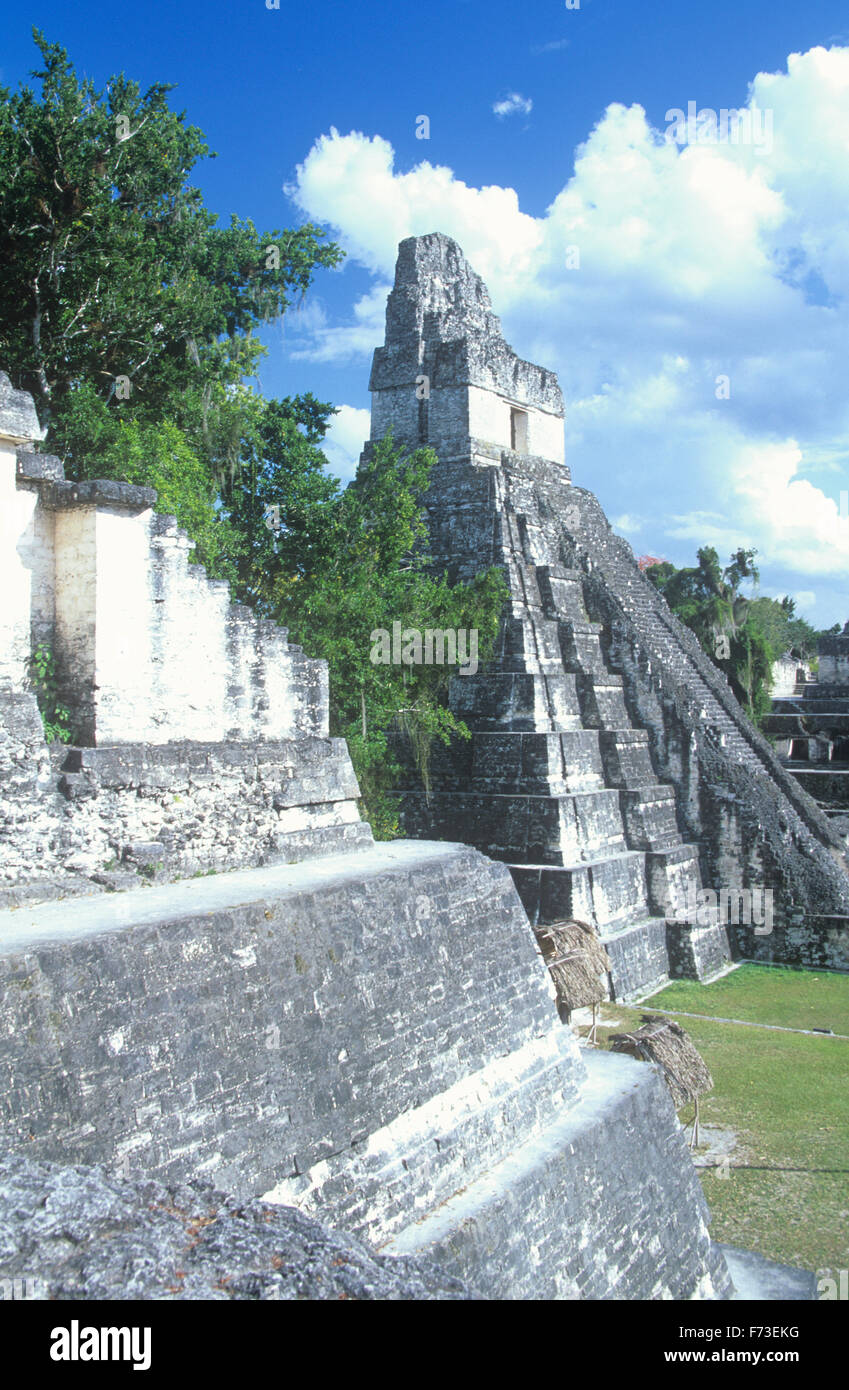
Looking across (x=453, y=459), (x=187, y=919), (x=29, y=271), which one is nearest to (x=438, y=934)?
(x=187, y=919)

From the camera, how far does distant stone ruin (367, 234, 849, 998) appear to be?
1523 cm

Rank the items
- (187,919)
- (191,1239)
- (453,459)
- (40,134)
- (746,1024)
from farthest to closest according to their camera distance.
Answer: (453,459) → (746,1024) → (40,134) → (187,919) → (191,1239)

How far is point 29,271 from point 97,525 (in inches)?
239

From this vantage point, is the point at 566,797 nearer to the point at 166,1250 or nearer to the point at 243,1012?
the point at 243,1012

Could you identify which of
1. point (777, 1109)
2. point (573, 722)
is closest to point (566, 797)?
point (573, 722)

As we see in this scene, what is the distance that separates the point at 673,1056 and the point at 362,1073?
17.0ft

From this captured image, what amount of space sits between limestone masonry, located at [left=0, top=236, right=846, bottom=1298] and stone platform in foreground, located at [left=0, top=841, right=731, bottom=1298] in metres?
0.02

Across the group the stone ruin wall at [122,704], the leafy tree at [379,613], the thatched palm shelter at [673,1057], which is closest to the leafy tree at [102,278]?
the leafy tree at [379,613]

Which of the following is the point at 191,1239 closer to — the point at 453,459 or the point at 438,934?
the point at 438,934

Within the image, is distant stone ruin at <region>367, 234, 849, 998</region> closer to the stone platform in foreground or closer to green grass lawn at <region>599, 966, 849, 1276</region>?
green grass lawn at <region>599, 966, 849, 1276</region>

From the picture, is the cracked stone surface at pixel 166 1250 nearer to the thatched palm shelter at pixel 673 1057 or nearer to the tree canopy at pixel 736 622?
the thatched palm shelter at pixel 673 1057

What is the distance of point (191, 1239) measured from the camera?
12.7ft
